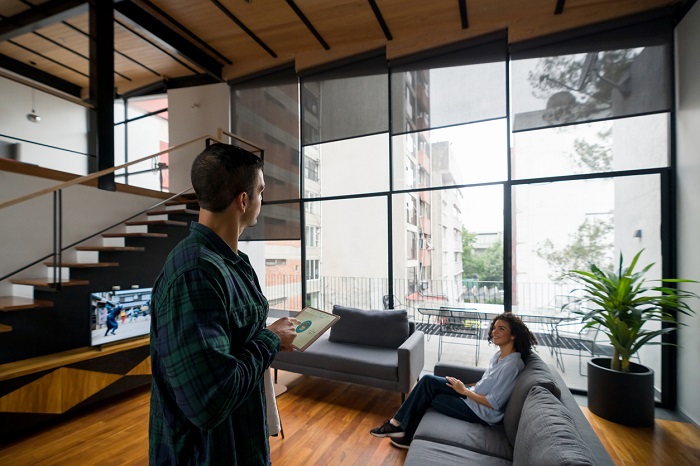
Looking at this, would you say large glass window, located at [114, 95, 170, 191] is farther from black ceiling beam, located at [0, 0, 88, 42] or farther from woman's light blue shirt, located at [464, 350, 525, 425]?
woman's light blue shirt, located at [464, 350, 525, 425]

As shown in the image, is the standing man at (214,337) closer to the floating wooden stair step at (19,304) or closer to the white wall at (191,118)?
the floating wooden stair step at (19,304)

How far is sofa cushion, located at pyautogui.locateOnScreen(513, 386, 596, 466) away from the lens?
1.15 meters

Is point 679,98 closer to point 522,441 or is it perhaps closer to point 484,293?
point 484,293

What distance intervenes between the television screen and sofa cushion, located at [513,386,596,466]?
11.6 ft

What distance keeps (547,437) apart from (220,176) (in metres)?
1.52

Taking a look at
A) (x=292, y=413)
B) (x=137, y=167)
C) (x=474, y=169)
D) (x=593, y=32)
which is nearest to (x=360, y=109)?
(x=474, y=169)

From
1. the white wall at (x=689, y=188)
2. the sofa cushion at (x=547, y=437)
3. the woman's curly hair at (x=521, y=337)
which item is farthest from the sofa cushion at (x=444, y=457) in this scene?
the white wall at (x=689, y=188)

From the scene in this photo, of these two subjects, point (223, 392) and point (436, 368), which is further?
point (436, 368)

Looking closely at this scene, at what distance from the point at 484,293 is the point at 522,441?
2362mm

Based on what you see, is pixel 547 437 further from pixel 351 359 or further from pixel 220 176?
pixel 351 359

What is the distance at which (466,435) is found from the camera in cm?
204

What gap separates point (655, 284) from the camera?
320 centimetres

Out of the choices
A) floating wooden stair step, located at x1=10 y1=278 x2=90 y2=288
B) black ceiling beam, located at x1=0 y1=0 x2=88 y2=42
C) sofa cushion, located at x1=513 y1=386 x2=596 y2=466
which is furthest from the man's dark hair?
black ceiling beam, located at x1=0 y1=0 x2=88 y2=42

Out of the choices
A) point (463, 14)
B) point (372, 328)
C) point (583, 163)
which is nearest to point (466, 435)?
point (372, 328)
